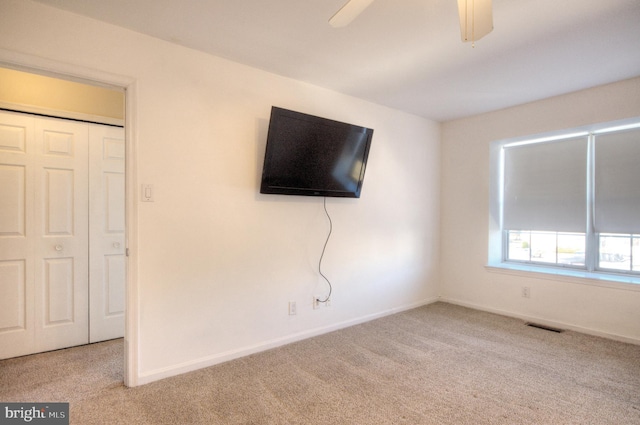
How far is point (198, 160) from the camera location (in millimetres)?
2416

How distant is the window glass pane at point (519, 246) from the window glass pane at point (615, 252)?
2.20 feet

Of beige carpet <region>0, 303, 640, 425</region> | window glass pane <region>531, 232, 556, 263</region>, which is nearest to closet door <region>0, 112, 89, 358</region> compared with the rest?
beige carpet <region>0, 303, 640, 425</region>

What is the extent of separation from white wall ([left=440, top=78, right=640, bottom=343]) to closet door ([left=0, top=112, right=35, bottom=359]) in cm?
445

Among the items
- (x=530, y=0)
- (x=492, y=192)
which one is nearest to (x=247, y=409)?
(x=530, y=0)

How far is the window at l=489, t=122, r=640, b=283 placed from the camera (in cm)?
310

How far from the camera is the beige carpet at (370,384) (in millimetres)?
1859

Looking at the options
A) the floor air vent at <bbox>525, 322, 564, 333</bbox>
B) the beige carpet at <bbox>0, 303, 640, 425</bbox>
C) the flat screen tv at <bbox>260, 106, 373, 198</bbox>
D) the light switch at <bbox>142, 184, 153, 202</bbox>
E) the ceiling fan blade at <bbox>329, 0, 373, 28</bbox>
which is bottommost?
the floor air vent at <bbox>525, 322, 564, 333</bbox>

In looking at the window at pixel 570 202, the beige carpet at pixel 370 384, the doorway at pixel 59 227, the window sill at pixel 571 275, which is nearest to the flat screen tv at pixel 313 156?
the beige carpet at pixel 370 384

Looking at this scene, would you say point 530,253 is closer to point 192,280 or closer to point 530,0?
point 530,0

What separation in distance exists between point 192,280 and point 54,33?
1776mm

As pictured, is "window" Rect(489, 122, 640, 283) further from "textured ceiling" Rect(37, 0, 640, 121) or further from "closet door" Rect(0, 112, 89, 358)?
"closet door" Rect(0, 112, 89, 358)

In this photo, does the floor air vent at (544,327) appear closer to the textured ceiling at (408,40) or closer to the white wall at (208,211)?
the white wall at (208,211)

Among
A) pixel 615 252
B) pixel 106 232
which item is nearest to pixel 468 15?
pixel 615 252

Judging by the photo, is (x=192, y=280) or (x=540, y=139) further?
(x=540, y=139)
